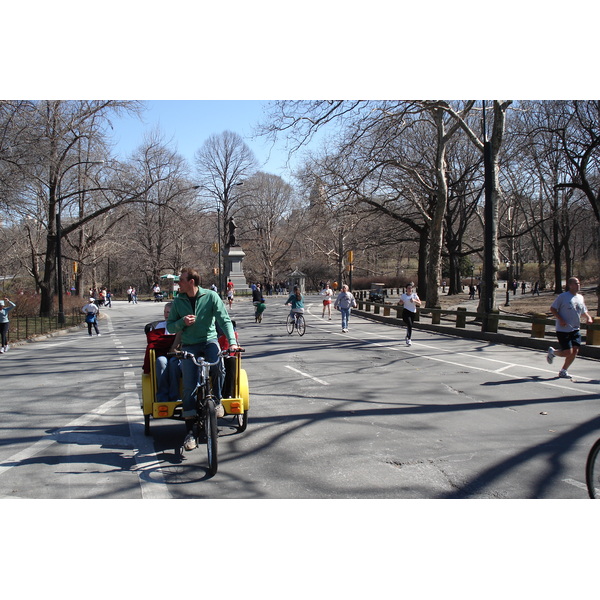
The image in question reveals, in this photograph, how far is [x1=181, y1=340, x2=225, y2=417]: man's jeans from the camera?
232 inches

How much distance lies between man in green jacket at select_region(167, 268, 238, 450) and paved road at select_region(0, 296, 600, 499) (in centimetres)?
64

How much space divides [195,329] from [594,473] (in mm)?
3725

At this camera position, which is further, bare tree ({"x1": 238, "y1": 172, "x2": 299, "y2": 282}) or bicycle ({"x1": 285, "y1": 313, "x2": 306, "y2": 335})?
bare tree ({"x1": 238, "y1": 172, "x2": 299, "y2": 282})

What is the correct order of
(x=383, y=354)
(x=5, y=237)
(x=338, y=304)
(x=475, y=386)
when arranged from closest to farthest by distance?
1. (x=475, y=386)
2. (x=383, y=354)
3. (x=338, y=304)
4. (x=5, y=237)

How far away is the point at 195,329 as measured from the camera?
6.00 metres

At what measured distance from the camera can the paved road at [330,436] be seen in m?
5.13

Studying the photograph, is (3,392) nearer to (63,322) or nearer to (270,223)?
(63,322)

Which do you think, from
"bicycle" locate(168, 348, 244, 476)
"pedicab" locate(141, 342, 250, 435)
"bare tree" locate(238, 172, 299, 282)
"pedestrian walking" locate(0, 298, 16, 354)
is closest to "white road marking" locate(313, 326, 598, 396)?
"pedicab" locate(141, 342, 250, 435)

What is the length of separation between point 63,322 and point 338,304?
597 inches

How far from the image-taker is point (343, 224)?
33312 millimetres

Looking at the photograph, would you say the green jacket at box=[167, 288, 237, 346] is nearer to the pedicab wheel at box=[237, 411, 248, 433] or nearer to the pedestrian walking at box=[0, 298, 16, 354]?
the pedicab wheel at box=[237, 411, 248, 433]

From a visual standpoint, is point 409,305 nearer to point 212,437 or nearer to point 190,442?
point 190,442

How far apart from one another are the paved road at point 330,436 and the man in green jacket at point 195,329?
636 millimetres

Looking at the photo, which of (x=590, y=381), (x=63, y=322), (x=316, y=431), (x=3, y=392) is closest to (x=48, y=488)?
(x=316, y=431)
